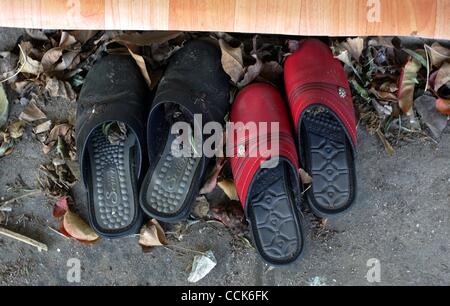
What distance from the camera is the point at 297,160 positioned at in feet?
4.41

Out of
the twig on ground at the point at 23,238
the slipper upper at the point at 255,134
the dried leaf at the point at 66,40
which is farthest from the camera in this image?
the twig on ground at the point at 23,238

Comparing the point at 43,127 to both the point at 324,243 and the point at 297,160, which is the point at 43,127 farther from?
the point at 324,243

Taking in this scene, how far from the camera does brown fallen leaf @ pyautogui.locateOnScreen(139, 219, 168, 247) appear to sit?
145cm

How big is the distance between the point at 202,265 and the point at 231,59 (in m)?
0.58

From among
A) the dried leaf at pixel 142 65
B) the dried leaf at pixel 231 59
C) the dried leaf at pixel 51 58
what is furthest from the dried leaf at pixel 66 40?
the dried leaf at pixel 231 59

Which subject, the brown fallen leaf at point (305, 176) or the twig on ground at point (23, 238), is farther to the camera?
the twig on ground at point (23, 238)

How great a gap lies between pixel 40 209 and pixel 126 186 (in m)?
0.31

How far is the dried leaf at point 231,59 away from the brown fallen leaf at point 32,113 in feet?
1.79

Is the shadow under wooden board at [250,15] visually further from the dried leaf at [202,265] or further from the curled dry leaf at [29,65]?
the dried leaf at [202,265]

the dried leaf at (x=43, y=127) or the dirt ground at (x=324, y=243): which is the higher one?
the dried leaf at (x=43, y=127)

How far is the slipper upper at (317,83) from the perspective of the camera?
4.31ft

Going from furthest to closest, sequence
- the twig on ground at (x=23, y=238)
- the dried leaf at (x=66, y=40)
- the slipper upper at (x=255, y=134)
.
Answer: the twig on ground at (x=23, y=238)
the dried leaf at (x=66, y=40)
the slipper upper at (x=255, y=134)

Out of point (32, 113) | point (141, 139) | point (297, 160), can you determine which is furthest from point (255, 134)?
point (32, 113)

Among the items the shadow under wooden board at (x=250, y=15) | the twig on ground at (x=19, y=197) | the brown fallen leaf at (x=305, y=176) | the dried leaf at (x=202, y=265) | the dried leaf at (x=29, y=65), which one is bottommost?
the dried leaf at (x=202, y=265)
